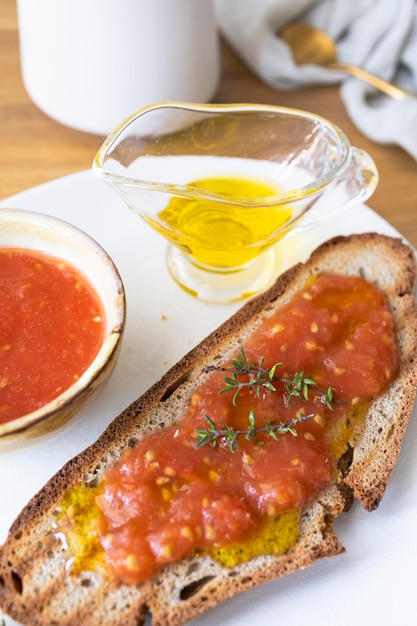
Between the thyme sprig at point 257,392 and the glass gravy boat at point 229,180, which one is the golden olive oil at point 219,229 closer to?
the glass gravy boat at point 229,180

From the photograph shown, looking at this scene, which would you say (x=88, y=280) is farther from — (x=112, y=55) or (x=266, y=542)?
(x=112, y=55)

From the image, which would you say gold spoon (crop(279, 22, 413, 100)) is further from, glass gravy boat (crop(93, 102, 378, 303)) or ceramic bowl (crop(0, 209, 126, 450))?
ceramic bowl (crop(0, 209, 126, 450))

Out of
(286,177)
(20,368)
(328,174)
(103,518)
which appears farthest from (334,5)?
(103,518)

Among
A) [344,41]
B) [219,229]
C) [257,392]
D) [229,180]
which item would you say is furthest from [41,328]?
[344,41]

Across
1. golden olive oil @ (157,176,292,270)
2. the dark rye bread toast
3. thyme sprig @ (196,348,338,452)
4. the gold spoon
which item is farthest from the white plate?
the gold spoon

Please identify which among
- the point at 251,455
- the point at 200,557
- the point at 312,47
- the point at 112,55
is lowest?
the point at 200,557

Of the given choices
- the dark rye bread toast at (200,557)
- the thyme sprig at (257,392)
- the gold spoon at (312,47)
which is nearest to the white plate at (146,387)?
the dark rye bread toast at (200,557)
